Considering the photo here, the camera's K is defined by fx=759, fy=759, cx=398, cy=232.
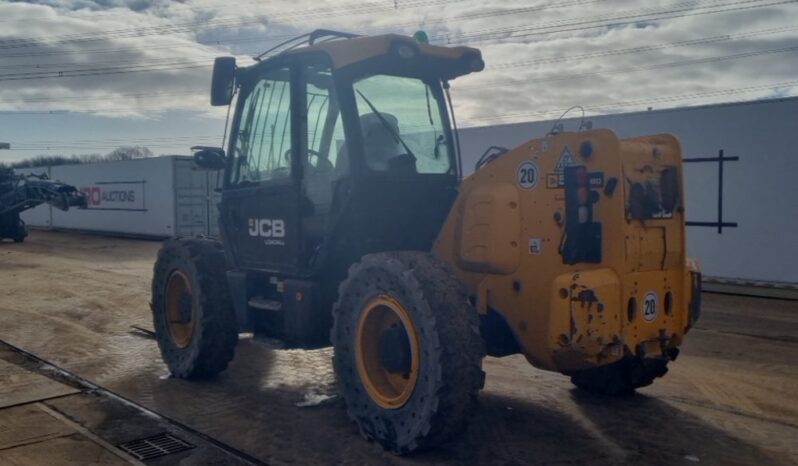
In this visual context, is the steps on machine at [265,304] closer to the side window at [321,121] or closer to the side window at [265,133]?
the side window at [265,133]

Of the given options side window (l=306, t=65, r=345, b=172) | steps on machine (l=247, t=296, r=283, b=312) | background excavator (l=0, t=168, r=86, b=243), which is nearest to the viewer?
side window (l=306, t=65, r=345, b=172)

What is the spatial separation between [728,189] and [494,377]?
8.21 meters

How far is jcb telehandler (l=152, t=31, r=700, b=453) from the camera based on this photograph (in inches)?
181

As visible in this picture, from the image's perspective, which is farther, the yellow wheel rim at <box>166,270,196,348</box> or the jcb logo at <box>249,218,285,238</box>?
the yellow wheel rim at <box>166,270,196,348</box>

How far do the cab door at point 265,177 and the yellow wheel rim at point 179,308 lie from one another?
659 millimetres

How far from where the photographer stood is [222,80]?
249 inches

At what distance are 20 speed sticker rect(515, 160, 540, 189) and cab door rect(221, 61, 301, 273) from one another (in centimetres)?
177

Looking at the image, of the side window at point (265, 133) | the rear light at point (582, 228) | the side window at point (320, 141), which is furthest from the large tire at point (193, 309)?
the rear light at point (582, 228)

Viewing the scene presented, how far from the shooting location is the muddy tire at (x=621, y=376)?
5887mm

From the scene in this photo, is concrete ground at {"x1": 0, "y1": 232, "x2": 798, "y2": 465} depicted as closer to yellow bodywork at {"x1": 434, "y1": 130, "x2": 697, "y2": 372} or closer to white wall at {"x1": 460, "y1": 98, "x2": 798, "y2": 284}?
yellow bodywork at {"x1": 434, "y1": 130, "x2": 697, "y2": 372}

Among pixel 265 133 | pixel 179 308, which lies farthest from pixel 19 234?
pixel 265 133

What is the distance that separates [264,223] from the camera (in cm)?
A: 628

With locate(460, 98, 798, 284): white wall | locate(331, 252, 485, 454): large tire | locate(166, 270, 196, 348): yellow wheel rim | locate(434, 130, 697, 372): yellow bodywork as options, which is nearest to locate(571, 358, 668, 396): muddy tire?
locate(434, 130, 697, 372): yellow bodywork

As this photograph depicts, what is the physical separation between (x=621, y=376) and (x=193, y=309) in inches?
145
